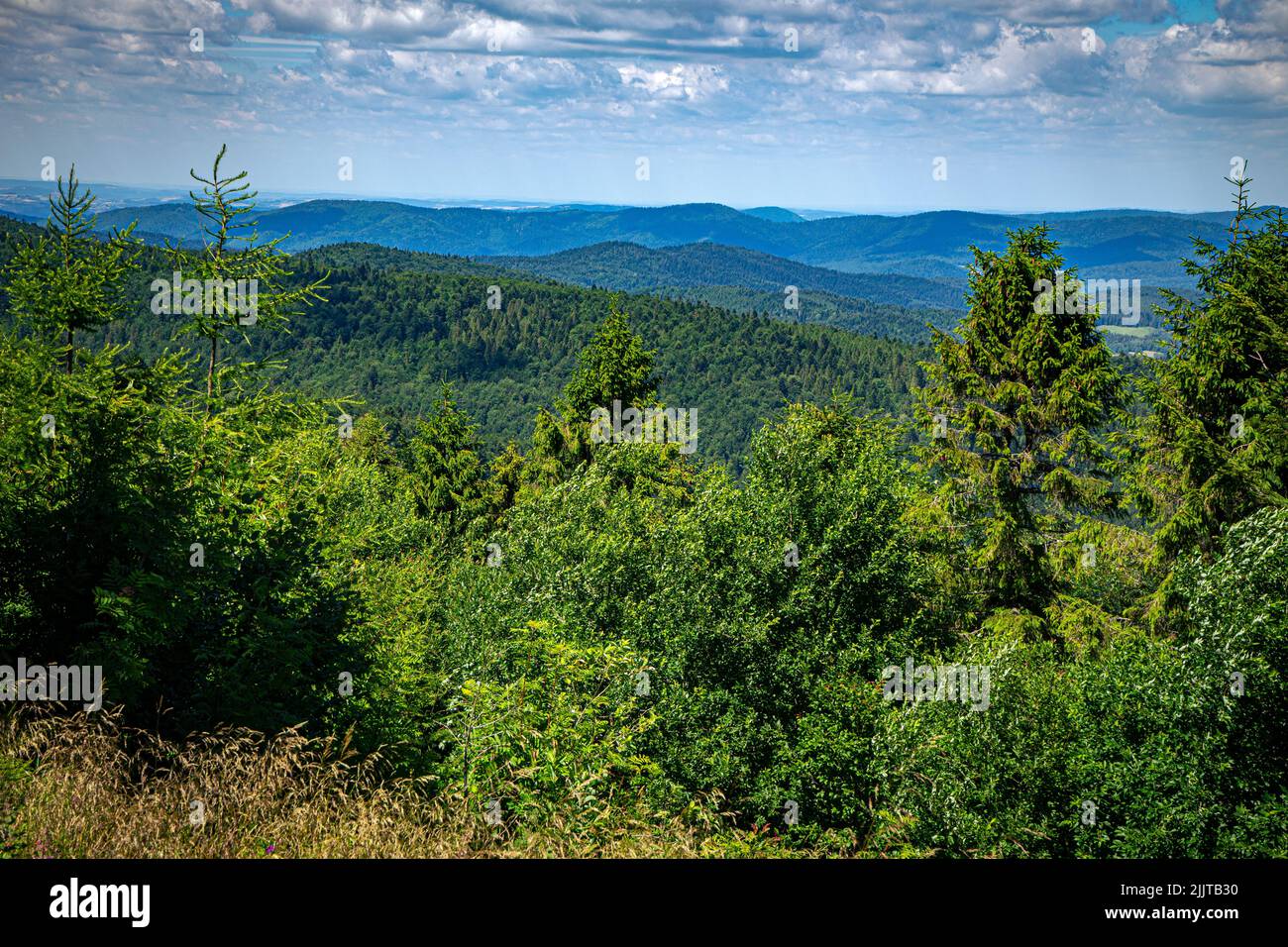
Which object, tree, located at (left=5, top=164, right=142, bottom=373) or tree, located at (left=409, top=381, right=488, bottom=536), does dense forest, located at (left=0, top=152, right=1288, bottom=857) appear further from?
tree, located at (left=409, top=381, right=488, bottom=536)

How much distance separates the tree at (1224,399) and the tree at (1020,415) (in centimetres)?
101

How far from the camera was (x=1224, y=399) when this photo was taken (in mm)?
16938

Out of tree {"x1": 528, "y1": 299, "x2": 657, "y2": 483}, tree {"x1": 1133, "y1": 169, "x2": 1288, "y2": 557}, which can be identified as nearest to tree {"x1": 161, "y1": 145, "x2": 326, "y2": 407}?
tree {"x1": 1133, "y1": 169, "x2": 1288, "y2": 557}

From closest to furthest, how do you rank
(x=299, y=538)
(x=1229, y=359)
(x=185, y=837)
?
(x=185, y=837) < (x=299, y=538) < (x=1229, y=359)

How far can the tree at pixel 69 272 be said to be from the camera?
38.4 feet

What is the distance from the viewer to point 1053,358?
1769cm

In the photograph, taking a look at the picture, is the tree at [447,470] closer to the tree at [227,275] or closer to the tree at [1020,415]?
the tree at [1020,415]

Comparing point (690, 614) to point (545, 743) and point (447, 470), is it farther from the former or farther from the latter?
point (447, 470)

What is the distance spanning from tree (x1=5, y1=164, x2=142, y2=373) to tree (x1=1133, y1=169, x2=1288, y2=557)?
17.5 meters
